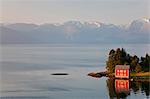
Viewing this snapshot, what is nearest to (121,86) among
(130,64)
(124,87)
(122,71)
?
(124,87)

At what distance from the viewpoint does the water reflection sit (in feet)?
22.5

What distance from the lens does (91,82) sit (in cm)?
802

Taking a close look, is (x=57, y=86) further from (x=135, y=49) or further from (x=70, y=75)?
(x=135, y=49)

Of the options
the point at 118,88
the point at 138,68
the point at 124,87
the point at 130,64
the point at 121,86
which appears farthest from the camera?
the point at 130,64

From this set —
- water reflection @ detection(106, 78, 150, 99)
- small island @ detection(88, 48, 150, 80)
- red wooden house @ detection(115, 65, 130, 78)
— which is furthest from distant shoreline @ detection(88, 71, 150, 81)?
water reflection @ detection(106, 78, 150, 99)

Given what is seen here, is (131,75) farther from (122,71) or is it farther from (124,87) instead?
(124,87)

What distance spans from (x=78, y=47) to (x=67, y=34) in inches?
155

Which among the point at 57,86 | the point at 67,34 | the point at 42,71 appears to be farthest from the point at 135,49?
the point at 57,86

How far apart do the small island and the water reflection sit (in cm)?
42

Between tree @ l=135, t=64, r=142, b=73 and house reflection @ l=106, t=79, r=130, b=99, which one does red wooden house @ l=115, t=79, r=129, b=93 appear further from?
tree @ l=135, t=64, r=142, b=73

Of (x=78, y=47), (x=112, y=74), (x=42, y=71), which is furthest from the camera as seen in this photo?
(x=78, y=47)

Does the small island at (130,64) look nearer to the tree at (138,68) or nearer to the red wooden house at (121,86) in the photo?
the tree at (138,68)

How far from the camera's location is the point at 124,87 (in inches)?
295

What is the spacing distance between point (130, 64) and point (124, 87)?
1.37 metres
